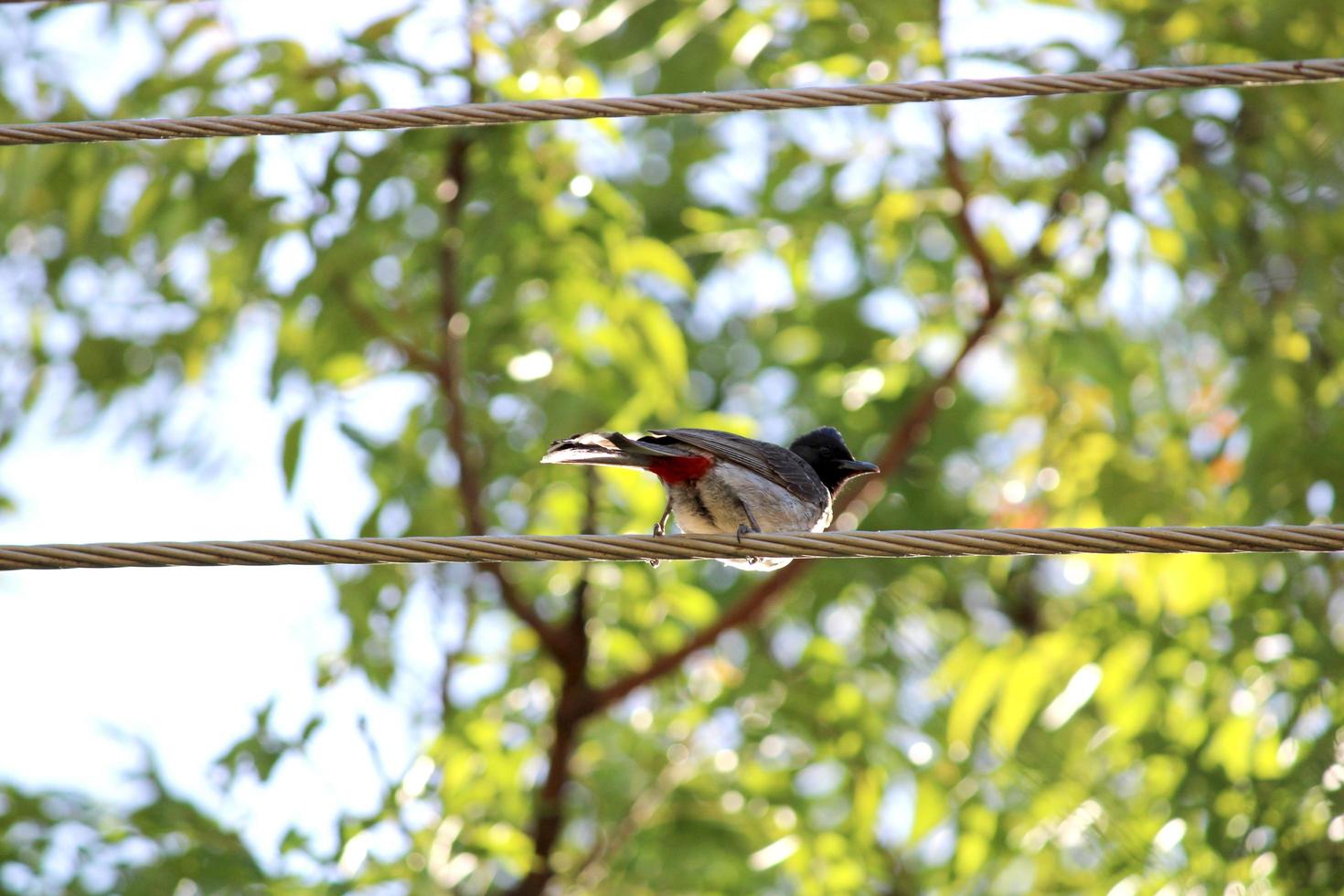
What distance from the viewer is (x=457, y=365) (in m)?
5.55

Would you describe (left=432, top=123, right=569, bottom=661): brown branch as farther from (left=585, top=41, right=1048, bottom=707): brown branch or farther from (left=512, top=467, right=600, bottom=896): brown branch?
(left=585, top=41, right=1048, bottom=707): brown branch

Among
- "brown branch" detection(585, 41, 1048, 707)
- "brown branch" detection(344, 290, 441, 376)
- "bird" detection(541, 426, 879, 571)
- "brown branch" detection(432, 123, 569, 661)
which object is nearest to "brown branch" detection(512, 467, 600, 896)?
"brown branch" detection(585, 41, 1048, 707)

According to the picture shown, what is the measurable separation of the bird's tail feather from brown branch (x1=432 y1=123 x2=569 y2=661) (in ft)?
4.59

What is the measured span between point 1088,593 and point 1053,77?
368 centimetres

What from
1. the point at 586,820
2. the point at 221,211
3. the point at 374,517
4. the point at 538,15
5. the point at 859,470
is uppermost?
the point at 538,15

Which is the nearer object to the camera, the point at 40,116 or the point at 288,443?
the point at 288,443

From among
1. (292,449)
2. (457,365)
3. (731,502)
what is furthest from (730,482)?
(292,449)

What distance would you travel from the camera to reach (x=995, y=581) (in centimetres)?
670

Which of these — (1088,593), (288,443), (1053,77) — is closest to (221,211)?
(288,443)

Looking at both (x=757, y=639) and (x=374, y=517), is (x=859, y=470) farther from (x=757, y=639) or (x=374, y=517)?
(x=374, y=517)

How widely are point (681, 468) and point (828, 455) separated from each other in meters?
0.96

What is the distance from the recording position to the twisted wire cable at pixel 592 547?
9.79ft

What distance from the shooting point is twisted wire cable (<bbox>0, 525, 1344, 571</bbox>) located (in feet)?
9.79

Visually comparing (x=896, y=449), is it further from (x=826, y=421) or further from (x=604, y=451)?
(x=604, y=451)
